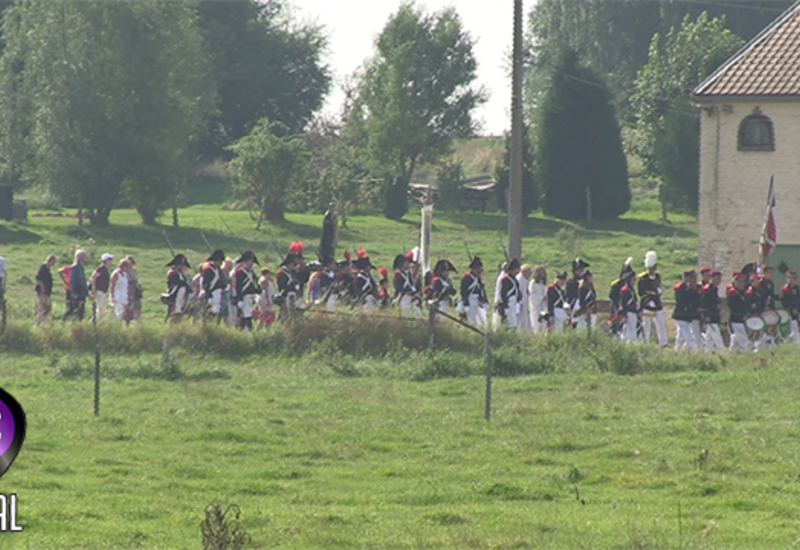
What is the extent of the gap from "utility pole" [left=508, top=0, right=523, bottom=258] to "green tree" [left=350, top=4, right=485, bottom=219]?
1056 inches

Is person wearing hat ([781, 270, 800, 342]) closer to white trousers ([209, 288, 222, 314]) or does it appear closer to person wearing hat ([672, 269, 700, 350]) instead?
person wearing hat ([672, 269, 700, 350])

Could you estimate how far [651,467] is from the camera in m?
14.4

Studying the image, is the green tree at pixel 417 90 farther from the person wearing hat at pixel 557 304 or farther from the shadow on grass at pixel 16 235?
the person wearing hat at pixel 557 304

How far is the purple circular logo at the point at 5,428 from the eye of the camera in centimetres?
647

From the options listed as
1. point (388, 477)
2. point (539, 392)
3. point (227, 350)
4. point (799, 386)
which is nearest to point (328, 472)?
point (388, 477)

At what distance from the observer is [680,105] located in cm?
5341

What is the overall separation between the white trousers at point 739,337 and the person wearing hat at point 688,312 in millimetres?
587

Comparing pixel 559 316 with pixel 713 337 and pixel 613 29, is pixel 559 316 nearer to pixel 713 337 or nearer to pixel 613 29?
pixel 713 337

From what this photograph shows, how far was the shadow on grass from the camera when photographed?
4459 centimetres

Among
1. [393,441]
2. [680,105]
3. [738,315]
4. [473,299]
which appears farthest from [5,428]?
[680,105]

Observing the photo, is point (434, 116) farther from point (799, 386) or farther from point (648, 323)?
point (799, 386)

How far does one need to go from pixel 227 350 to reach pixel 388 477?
9576 mm

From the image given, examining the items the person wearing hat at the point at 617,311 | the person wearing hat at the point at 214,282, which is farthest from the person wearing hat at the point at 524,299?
the person wearing hat at the point at 214,282

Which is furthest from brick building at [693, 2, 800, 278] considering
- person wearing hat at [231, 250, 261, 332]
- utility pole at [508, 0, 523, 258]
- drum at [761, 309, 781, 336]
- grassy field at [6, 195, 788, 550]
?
person wearing hat at [231, 250, 261, 332]
